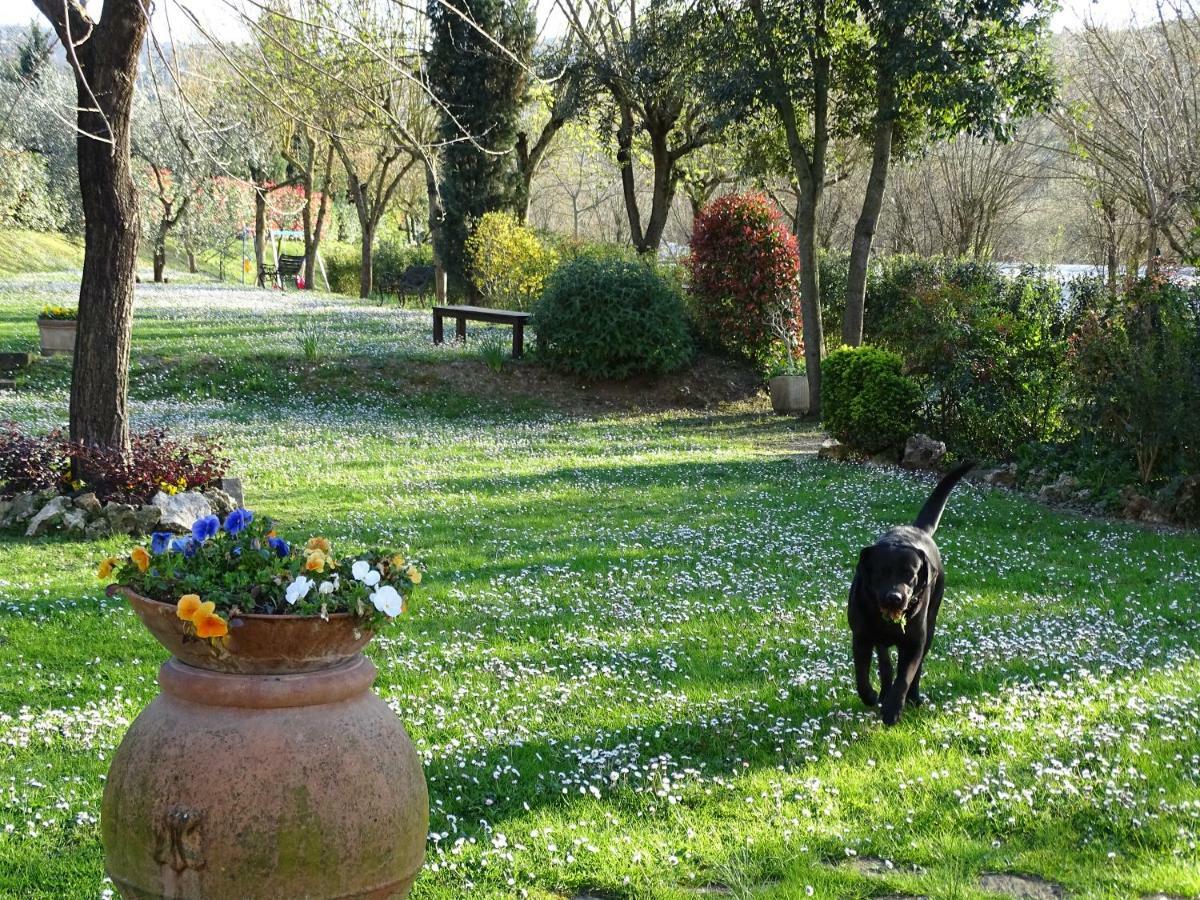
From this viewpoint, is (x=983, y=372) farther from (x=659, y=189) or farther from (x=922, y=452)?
(x=659, y=189)

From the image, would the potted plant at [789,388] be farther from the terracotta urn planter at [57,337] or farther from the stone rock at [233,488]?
the terracotta urn planter at [57,337]

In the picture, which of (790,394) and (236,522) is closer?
(236,522)

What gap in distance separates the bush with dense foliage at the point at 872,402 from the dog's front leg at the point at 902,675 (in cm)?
Result: 882

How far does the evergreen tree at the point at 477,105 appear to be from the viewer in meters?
26.4

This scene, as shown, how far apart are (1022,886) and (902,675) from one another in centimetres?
141

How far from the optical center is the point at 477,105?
89.4 feet

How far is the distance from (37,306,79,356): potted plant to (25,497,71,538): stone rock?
9.79 m

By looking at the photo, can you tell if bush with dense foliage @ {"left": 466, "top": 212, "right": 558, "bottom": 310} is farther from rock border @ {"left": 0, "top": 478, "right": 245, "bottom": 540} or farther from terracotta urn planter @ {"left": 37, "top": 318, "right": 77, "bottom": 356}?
rock border @ {"left": 0, "top": 478, "right": 245, "bottom": 540}

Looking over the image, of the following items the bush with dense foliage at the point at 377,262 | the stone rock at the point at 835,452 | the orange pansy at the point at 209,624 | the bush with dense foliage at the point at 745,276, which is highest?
the bush with dense foliage at the point at 377,262

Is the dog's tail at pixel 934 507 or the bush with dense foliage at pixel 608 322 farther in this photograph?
the bush with dense foliage at pixel 608 322

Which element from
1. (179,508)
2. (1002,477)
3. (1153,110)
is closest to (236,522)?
(179,508)

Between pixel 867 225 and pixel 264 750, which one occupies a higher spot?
pixel 867 225

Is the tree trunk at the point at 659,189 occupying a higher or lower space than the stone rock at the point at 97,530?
higher

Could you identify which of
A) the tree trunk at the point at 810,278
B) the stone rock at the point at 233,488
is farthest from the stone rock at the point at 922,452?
the stone rock at the point at 233,488
